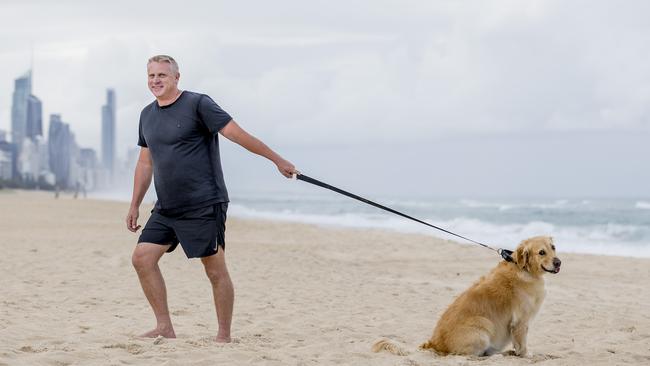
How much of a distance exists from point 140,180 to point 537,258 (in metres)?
2.75

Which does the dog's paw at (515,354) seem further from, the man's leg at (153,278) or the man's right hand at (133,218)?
the man's right hand at (133,218)

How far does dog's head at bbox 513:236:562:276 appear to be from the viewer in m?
5.25

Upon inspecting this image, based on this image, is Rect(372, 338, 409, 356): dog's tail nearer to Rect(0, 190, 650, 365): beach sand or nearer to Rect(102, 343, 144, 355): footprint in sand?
Rect(0, 190, 650, 365): beach sand

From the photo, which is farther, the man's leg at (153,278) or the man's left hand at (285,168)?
the man's leg at (153,278)

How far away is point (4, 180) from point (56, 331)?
95.0 metres

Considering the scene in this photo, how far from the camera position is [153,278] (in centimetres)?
550

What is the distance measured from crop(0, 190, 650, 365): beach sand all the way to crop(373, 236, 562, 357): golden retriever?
0.33 feet

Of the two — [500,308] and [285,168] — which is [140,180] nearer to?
[285,168]

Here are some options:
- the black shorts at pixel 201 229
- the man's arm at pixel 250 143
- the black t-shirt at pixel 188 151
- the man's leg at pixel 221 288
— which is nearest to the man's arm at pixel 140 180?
the black t-shirt at pixel 188 151

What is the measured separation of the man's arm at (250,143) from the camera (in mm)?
5086

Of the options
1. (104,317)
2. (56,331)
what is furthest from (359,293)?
(56,331)

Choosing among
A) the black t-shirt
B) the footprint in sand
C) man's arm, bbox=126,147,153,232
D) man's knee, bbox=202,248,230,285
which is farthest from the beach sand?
the black t-shirt

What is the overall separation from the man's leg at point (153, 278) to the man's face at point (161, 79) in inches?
40.4

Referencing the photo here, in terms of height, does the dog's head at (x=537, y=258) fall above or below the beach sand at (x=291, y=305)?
above
